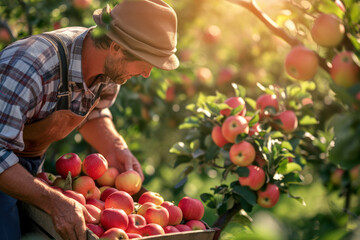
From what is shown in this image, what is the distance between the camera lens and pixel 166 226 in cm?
188

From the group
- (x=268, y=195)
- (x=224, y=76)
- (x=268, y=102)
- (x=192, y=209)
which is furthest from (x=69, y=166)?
(x=224, y=76)

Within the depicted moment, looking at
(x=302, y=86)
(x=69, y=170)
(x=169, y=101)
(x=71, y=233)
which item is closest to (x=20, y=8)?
(x=169, y=101)

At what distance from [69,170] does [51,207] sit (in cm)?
39

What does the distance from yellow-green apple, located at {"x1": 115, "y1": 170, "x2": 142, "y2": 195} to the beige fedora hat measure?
0.55 m

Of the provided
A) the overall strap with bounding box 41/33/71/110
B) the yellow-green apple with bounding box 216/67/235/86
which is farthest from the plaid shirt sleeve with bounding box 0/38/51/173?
the yellow-green apple with bounding box 216/67/235/86

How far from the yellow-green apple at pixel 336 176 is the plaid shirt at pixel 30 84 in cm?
144

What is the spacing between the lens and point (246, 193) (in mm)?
2236

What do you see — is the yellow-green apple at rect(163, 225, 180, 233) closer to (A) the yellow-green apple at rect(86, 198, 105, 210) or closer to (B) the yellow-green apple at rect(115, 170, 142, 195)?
(A) the yellow-green apple at rect(86, 198, 105, 210)

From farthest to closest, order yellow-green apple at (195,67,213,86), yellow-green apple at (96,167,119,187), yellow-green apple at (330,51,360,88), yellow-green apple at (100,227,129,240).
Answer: yellow-green apple at (195,67,213,86) → yellow-green apple at (96,167,119,187) → yellow-green apple at (100,227,129,240) → yellow-green apple at (330,51,360,88)

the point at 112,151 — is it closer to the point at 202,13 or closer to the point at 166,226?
the point at 166,226

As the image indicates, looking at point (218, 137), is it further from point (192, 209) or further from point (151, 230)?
point (151, 230)

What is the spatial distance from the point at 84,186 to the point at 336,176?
4.67 ft

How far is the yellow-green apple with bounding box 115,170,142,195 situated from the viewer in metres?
2.24

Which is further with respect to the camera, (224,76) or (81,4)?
(224,76)
